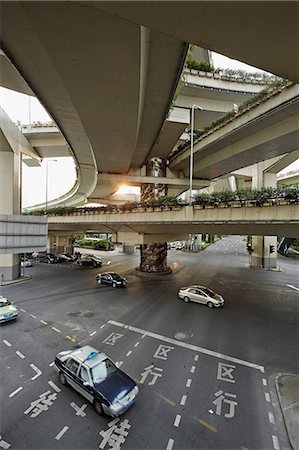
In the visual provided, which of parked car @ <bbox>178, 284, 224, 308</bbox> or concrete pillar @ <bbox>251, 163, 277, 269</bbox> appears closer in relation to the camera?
parked car @ <bbox>178, 284, 224, 308</bbox>

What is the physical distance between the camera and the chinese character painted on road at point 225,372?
9.00m

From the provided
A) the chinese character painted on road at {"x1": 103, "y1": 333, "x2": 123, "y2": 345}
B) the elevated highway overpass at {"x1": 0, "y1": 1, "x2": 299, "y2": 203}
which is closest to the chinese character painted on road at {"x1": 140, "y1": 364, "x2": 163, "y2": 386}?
the chinese character painted on road at {"x1": 103, "y1": 333, "x2": 123, "y2": 345}

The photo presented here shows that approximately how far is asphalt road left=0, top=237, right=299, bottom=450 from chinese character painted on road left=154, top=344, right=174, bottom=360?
9 cm

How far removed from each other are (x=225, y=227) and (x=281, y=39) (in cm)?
A: 1475

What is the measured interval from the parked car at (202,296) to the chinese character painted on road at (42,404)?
469 inches

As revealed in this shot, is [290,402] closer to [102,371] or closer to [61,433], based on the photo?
[102,371]

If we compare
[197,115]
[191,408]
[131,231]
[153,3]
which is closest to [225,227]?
[131,231]

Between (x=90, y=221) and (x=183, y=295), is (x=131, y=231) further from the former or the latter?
(x=183, y=295)

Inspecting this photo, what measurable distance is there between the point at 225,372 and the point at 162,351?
2952mm

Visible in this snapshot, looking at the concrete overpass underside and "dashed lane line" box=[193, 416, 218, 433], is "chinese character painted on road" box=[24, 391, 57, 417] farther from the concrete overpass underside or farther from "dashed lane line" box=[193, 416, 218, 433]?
the concrete overpass underside

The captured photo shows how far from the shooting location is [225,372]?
9.44 meters

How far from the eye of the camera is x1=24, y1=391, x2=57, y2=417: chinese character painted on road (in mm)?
7194

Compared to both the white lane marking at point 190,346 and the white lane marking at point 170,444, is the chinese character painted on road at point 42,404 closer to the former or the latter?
the white lane marking at point 170,444

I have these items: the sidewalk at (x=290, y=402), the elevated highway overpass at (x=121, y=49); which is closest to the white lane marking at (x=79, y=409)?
the sidewalk at (x=290, y=402)
